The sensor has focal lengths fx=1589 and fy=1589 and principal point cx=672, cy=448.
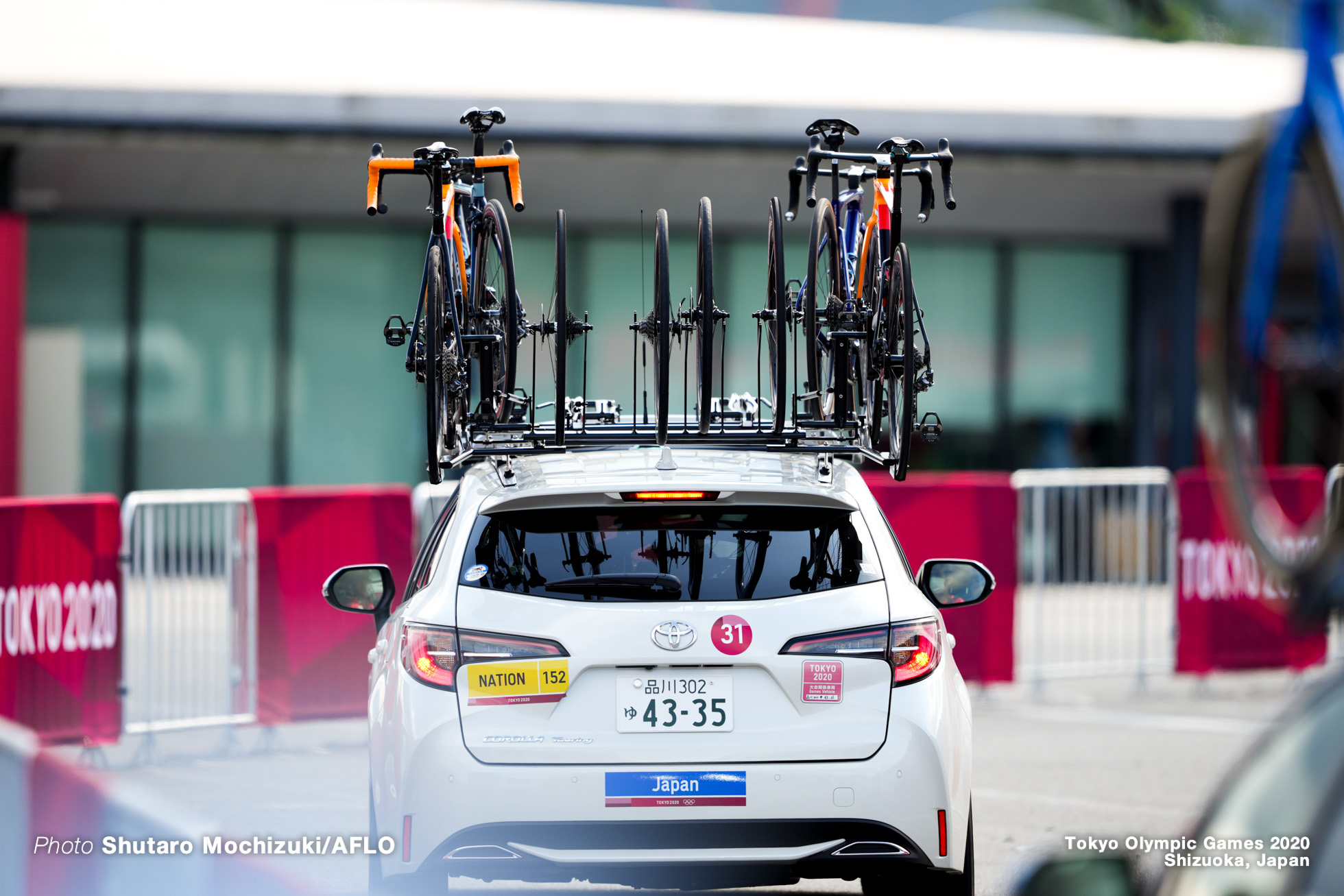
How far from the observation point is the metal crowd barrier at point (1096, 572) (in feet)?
38.4

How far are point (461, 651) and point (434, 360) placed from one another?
4.85 ft

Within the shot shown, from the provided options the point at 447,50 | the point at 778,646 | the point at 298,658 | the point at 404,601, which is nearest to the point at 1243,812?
the point at 778,646

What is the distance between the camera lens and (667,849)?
14.6 feet

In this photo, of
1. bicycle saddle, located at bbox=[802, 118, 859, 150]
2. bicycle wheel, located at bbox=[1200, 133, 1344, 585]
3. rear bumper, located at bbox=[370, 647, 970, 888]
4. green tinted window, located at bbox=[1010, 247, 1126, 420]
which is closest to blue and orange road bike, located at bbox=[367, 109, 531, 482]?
bicycle saddle, located at bbox=[802, 118, 859, 150]

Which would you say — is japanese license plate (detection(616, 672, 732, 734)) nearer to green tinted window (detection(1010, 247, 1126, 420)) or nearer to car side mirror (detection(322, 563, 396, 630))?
car side mirror (detection(322, 563, 396, 630))

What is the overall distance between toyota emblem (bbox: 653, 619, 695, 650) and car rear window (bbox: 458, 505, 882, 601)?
108 millimetres

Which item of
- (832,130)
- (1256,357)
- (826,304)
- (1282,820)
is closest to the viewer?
(1256,357)

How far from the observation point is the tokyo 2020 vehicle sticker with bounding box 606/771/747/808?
4441 mm

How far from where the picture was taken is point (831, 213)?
7.13 meters

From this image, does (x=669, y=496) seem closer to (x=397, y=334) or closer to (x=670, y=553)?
(x=670, y=553)

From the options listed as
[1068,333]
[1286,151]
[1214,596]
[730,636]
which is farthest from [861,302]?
[1068,333]

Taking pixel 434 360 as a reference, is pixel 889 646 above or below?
below

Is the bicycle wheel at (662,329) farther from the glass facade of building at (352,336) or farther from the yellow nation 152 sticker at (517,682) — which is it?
the glass facade of building at (352,336)

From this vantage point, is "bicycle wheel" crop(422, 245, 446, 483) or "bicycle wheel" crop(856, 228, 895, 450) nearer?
"bicycle wheel" crop(422, 245, 446, 483)
